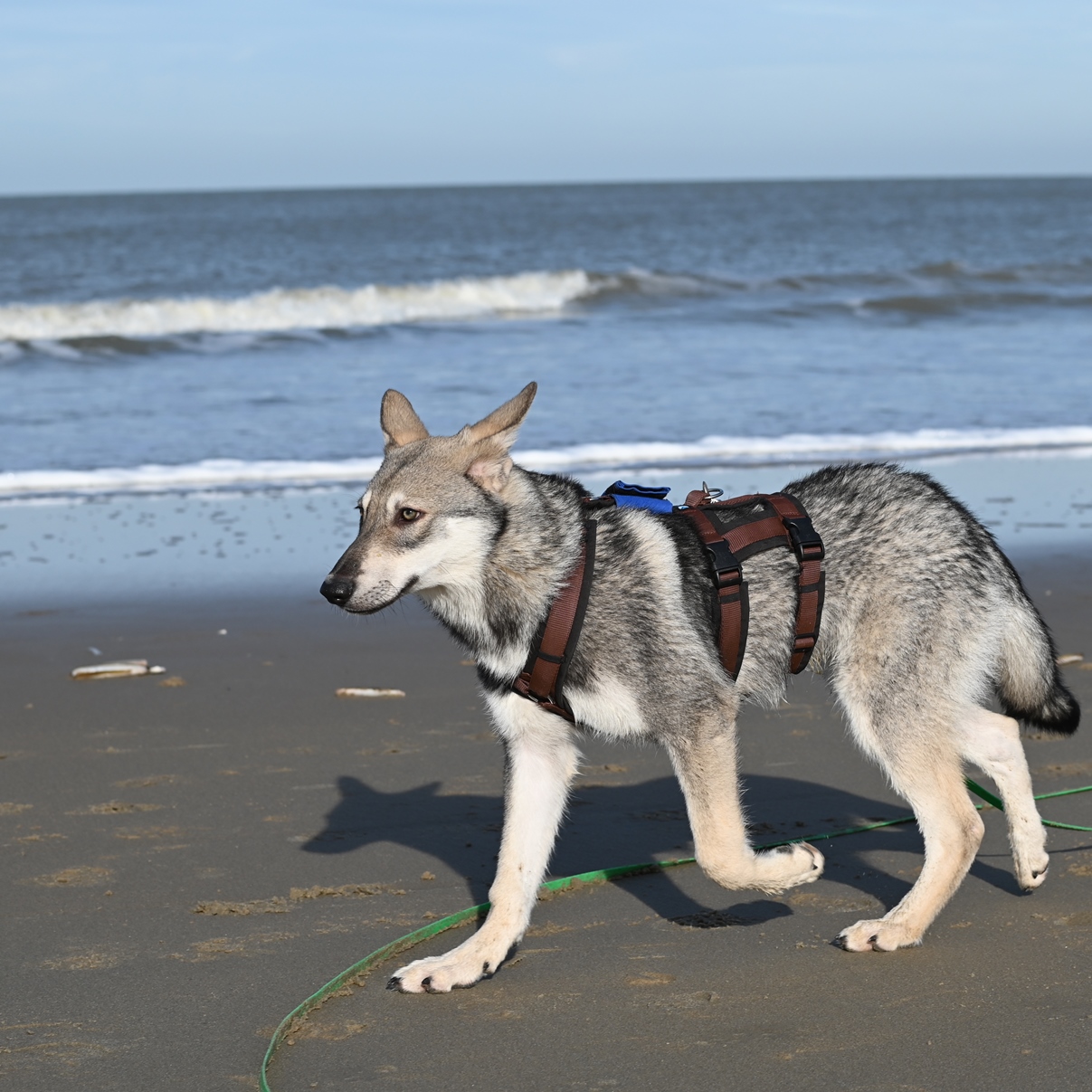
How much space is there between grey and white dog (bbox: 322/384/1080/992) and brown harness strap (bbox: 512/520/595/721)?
1.3 inches

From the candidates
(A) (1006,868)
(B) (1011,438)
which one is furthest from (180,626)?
(B) (1011,438)

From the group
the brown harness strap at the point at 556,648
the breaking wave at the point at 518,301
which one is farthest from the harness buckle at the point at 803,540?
the breaking wave at the point at 518,301

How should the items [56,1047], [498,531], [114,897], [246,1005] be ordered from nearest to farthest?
[56,1047] → [246,1005] → [498,531] → [114,897]

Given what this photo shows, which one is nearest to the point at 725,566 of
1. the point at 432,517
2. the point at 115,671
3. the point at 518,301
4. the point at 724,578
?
the point at 724,578

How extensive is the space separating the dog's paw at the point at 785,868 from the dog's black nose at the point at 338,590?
1390 millimetres

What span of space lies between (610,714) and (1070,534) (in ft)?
21.8

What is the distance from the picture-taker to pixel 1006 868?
14.7 ft

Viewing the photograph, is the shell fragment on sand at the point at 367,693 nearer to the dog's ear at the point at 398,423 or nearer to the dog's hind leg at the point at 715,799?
the dog's ear at the point at 398,423

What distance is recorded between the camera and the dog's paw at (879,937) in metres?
3.82

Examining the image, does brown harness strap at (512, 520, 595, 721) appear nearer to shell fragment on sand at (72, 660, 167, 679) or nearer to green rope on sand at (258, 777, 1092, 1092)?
green rope on sand at (258, 777, 1092, 1092)

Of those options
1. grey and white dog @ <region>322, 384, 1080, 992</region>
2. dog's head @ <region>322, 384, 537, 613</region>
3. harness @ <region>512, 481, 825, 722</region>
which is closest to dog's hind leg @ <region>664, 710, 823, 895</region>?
grey and white dog @ <region>322, 384, 1080, 992</region>

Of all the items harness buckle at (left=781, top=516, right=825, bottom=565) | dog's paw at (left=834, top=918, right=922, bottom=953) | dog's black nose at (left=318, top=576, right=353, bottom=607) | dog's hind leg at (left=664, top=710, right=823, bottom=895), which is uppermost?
harness buckle at (left=781, top=516, right=825, bottom=565)

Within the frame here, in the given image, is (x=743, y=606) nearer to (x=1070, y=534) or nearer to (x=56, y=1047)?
(x=56, y=1047)

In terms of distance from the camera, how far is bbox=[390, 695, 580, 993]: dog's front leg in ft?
12.4
